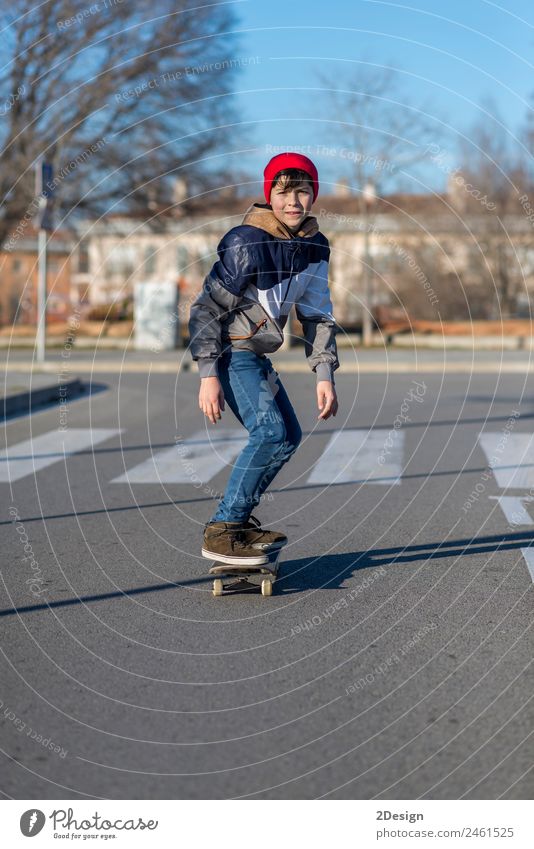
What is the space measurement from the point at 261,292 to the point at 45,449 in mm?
6510

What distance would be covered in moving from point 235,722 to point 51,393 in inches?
525

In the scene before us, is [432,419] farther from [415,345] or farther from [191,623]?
[415,345]

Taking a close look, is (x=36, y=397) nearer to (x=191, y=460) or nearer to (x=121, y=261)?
(x=191, y=460)

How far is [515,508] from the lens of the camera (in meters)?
8.44

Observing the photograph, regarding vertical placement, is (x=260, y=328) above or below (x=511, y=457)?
above

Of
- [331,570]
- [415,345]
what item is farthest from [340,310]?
[331,570]

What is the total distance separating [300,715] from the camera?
164 inches

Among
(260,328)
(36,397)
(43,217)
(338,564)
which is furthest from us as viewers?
(43,217)

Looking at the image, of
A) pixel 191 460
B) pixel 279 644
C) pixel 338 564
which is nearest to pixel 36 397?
pixel 191 460

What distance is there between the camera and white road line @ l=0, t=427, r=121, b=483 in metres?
10.3

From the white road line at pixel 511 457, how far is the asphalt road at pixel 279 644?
0.32 ft

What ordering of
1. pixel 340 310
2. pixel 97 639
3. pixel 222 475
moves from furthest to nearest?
1. pixel 340 310
2. pixel 222 475
3. pixel 97 639

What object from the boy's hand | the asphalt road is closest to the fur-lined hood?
the boy's hand

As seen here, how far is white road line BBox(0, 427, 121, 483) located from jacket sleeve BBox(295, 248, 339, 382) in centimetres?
451
